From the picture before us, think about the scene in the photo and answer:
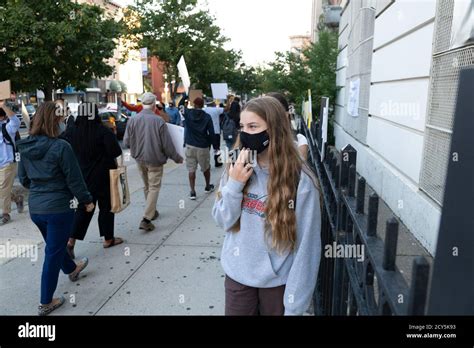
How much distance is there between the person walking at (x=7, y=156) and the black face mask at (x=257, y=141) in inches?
221

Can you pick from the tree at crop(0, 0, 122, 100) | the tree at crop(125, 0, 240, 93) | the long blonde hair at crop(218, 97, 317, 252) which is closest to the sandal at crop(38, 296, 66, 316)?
the long blonde hair at crop(218, 97, 317, 252)

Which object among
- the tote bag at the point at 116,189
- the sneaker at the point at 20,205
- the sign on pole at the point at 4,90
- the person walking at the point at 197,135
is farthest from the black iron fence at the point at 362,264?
the sneaker at the point at 20,205

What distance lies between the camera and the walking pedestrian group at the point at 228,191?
6.79 feet

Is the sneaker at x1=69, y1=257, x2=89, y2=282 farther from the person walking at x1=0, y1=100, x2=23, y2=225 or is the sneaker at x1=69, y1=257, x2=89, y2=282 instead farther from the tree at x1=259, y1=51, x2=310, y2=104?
the tree at x1=259, y1=51, x2=310, y2=104

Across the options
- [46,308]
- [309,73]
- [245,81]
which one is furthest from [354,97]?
[245,81]

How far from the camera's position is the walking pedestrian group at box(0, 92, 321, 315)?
2068 millimetres

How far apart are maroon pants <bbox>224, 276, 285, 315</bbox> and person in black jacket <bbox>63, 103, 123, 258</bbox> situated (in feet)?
10.3

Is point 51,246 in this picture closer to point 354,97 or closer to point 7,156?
point 7,156

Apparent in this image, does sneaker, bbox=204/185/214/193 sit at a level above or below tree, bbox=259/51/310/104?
below

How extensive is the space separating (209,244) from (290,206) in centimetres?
351

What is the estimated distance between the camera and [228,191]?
208 cm
